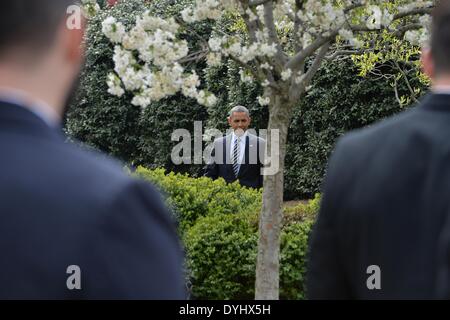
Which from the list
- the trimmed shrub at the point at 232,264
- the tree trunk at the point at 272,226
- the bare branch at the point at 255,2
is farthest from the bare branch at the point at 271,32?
the trimmed shrub at the point at 232,264

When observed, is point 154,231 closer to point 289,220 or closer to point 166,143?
point 289,220

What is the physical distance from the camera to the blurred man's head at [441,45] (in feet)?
5.90

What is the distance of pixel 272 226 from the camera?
581 centimetres

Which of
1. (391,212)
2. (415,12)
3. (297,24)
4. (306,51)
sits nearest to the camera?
(391,212)

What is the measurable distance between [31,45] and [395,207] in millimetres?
814

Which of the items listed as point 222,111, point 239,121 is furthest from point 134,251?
point 222,111

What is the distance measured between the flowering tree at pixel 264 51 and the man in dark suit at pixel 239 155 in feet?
9.87

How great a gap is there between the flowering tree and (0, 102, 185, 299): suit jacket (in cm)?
400

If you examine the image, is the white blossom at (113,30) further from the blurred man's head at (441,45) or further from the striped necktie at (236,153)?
the blurred man's head at (441,45)

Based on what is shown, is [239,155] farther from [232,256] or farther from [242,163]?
[232,256]
